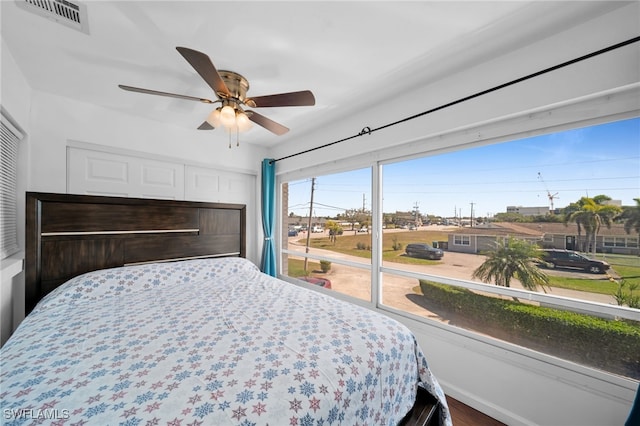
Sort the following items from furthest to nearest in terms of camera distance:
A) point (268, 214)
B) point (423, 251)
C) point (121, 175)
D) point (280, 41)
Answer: point (268, 214) → point (121, 175) → point (423, 251) → point (280, 41)

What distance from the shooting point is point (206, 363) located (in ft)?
3.28

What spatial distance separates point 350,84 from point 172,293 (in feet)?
7.08

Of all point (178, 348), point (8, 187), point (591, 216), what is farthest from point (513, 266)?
point (8, 187)

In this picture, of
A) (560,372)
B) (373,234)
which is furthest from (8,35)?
(560,372)

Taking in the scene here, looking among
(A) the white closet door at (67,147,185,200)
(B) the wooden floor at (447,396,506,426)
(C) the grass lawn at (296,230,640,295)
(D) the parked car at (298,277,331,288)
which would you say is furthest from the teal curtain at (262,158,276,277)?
(B) the wooden floor at (447,396,506,426)

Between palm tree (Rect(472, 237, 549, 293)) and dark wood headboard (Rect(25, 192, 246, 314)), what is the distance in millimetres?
2621

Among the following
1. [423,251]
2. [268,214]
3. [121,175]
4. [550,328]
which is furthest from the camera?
[268,214]

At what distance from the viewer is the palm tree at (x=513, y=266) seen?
1672mm

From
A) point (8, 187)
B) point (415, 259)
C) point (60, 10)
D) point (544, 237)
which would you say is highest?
point (60, 10)

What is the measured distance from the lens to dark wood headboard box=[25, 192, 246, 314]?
189cm

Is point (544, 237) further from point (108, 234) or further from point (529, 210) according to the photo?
point (108, 234)

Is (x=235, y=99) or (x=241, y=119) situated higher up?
(x=235, y=99)

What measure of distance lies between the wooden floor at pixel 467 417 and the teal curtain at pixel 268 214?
7.66ft

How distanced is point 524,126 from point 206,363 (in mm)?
2256
